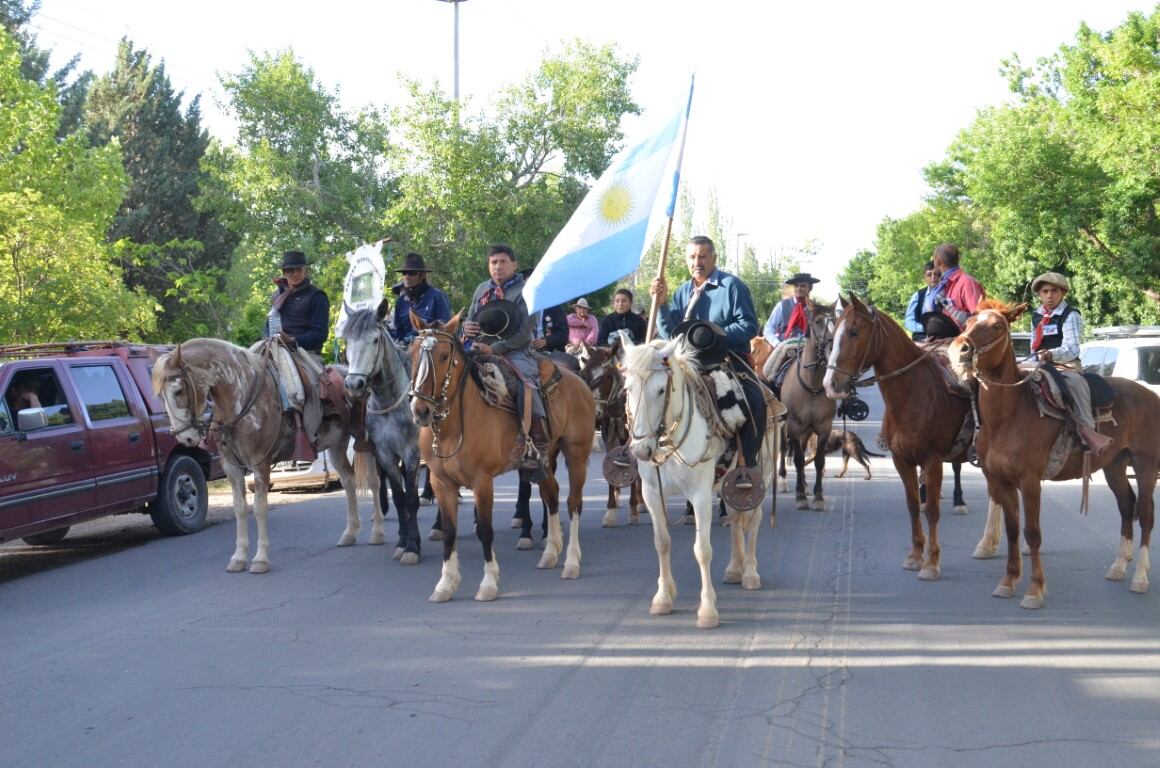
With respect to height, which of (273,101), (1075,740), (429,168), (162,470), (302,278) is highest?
(273,101)

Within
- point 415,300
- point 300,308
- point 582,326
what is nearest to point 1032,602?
point 415,300

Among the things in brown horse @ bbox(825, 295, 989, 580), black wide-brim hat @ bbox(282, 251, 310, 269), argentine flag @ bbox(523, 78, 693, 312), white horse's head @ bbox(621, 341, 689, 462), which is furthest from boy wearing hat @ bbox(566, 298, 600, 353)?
white horse's head @ bbox(621, 341, 689, 462)

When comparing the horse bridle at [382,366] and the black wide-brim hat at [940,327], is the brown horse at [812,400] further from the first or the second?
the horse bridle at [382,366]

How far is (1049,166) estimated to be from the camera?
29.7 m

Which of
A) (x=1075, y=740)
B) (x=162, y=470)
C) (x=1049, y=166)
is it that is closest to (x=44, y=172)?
(x=162, y=470)

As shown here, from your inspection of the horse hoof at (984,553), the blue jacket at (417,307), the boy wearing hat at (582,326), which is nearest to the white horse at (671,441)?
the horse hoof at (984,553)

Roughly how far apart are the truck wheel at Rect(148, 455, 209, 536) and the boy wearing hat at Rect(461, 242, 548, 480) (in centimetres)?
484

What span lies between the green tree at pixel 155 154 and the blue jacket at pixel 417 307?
3736 centimetres

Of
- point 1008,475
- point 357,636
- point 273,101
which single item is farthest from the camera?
point 273,101

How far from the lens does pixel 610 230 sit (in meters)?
8.67

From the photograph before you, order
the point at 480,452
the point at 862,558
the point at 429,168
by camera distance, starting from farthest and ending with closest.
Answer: the point at 429,168 < the point at 862,558 < the point at 480,452

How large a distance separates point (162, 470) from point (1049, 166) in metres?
26.3

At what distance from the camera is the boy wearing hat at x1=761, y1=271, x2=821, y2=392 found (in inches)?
541

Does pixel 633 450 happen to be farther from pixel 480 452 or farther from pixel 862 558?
pixel 862 558
